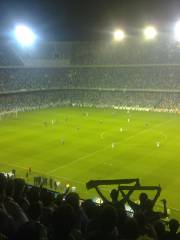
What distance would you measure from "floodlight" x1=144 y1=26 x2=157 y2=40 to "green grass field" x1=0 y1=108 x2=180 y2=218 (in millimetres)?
19204

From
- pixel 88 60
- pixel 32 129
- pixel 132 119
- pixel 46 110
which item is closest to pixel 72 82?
pixel 88 60

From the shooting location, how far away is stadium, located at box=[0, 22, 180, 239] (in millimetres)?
29547

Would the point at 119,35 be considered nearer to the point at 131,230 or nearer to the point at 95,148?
the point at 95,148

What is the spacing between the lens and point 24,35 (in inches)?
2857

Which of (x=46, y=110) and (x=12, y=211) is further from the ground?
(x=46, y=110)

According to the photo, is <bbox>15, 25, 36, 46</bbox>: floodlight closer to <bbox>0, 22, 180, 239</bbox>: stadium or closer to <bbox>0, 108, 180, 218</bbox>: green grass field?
<bbox>0, 22, 180, 239</bbox>: stadium

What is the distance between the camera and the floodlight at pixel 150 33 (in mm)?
70488

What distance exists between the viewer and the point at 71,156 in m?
34.6

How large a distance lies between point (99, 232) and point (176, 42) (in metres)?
73.8

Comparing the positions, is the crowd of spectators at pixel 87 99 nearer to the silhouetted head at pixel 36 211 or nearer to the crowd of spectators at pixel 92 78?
the crowd of spectators at pixel 92 78

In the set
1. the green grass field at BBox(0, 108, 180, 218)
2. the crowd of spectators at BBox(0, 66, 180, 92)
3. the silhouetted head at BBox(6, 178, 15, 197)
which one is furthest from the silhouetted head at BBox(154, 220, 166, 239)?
the crowd of spectators at BBox(0, 66, 180, 92)

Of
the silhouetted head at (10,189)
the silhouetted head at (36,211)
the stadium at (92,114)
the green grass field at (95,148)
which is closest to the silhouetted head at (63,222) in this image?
the silhouetted head at (36,211)

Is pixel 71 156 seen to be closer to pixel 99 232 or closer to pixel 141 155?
pixel 141 155

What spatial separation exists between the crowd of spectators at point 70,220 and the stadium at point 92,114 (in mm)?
1295
